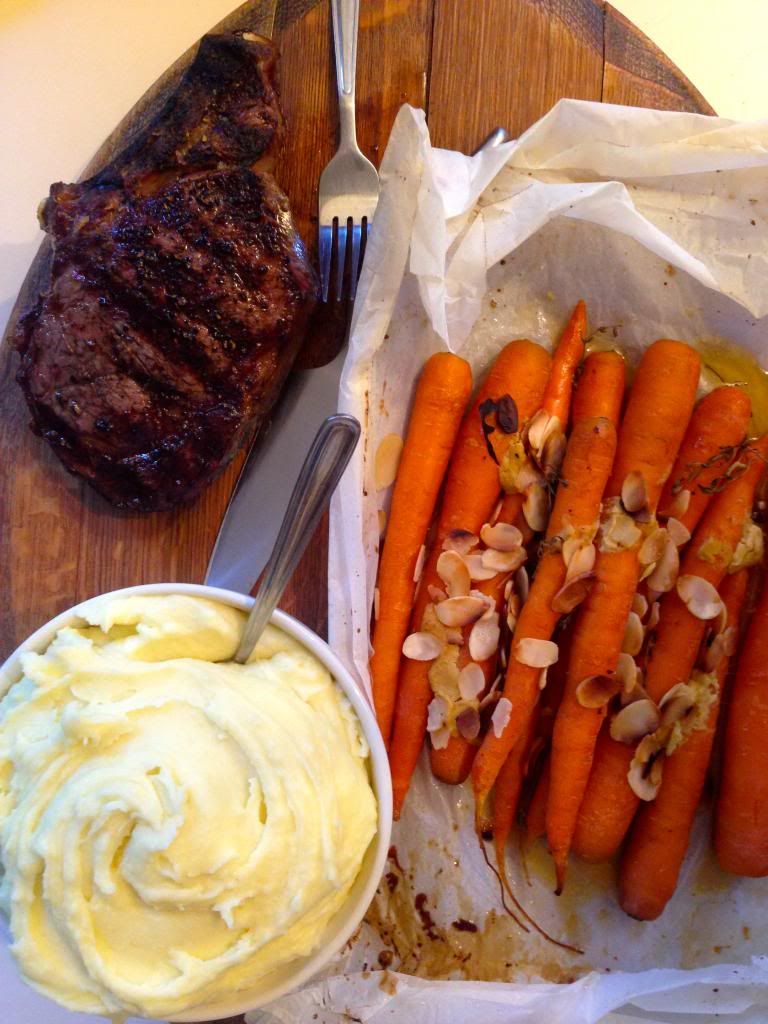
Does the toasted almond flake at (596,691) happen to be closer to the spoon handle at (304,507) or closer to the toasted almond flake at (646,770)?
the toasted almond flake at (646,770)

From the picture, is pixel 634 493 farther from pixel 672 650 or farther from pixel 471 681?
pixel 471 681

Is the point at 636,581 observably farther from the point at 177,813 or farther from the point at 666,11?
the point at 666,11

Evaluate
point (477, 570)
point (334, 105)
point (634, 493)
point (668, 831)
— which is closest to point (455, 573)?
point (477, 570)

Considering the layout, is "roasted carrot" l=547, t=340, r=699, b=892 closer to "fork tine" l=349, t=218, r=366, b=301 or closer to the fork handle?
"fork tine" l=349, t=218, r=366, b=301

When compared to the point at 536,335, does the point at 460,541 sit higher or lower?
lower

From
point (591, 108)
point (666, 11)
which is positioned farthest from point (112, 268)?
point (666, 11)

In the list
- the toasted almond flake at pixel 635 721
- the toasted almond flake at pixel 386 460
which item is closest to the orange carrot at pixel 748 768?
the toasted almond flake at pixel 635 721
